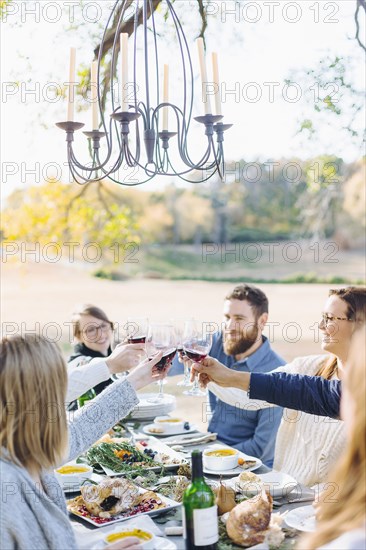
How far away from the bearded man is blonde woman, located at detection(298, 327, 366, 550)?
5.46ft

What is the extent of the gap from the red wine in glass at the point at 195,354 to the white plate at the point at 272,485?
41 centimetres

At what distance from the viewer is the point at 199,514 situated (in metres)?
1.49

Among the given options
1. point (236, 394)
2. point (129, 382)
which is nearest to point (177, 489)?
point (129, 382)

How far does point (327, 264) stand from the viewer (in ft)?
66.0

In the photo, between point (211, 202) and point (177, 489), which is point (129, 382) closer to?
point (177, 489)

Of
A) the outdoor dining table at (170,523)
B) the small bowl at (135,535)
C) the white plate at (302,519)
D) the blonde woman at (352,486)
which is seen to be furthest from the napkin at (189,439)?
the blonde woman at (352,486)

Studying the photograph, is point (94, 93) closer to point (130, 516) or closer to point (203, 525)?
point (130, 516)

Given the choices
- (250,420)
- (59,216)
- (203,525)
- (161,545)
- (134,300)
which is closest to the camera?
(203,525)

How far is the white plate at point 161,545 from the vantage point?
1.57 meters

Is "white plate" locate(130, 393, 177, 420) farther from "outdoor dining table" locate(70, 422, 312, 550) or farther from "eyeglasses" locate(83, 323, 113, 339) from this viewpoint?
"outdoor dining table" locate(70, 422, 312, 550)

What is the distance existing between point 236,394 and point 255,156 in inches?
700

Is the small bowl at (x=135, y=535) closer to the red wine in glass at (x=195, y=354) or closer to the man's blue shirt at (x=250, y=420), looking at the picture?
the red wine in glass at (x=195, y=354)

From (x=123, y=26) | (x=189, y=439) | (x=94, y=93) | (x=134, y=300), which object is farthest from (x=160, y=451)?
(x=134, y=300)

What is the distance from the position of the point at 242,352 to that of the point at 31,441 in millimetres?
1798
